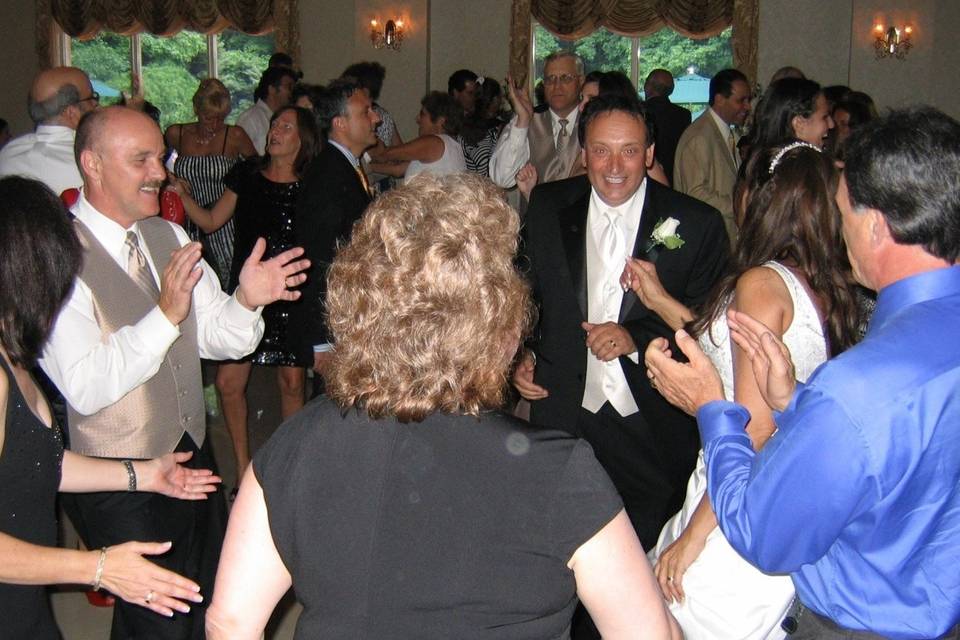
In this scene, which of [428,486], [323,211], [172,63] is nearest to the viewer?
[428,486]

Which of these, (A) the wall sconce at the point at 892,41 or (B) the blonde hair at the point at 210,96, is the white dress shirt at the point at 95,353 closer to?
(B) the blonde hair at the point at 210,96

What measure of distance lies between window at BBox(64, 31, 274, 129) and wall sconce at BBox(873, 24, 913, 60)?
7603 millimetres

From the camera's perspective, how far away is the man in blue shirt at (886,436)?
1294mm

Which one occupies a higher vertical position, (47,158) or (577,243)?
(47,158)

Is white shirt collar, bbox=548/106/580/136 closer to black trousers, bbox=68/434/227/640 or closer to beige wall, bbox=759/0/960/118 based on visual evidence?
black trousers, bbox=68/434/227/640

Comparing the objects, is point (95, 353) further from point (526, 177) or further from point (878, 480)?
point (526, 177)

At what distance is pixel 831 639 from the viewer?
1525 millimetres

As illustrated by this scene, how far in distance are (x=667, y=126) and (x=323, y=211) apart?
296cm

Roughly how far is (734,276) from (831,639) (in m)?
0.82

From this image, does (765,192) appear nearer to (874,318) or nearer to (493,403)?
(874,318)

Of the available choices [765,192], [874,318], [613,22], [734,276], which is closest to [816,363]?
[734,276]

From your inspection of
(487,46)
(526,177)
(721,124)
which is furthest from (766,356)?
(487,46)

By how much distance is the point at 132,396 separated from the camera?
233cm

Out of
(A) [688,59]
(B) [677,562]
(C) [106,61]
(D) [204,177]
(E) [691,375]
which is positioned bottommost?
(B) [677,562]
